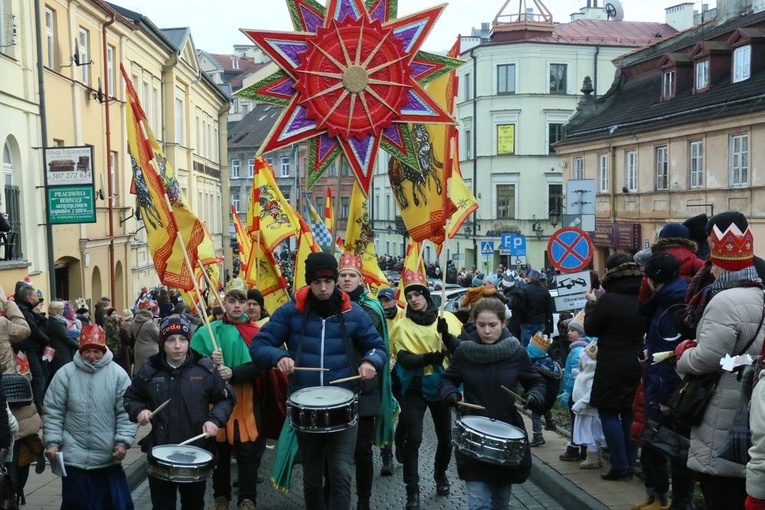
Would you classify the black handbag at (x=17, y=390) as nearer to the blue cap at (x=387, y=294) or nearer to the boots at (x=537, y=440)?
the blue cap at (x=387, y=294)

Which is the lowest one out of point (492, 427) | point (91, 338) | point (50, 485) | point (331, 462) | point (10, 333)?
point (50, 485)

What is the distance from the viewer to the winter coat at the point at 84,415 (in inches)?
268

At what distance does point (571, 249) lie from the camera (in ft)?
42.1

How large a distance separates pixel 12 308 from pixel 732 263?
604 centimetres

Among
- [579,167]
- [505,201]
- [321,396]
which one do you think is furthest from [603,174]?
[321,396]

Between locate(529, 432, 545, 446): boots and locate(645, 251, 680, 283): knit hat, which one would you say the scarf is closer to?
locate(645, 251, 680, 283): knit hat

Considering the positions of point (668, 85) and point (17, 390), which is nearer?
point (17, 390)

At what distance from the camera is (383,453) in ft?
31.6

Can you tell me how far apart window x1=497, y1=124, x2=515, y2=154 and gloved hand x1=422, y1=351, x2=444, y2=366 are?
152ft

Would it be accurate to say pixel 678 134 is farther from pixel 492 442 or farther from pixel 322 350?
pixel 492 442

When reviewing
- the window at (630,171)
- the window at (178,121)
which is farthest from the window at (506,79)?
the window at (178,121)

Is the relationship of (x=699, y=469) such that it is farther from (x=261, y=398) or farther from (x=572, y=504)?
(x=261, y=398)

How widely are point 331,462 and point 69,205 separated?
13847 mm

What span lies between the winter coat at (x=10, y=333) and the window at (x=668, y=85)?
2834cm
